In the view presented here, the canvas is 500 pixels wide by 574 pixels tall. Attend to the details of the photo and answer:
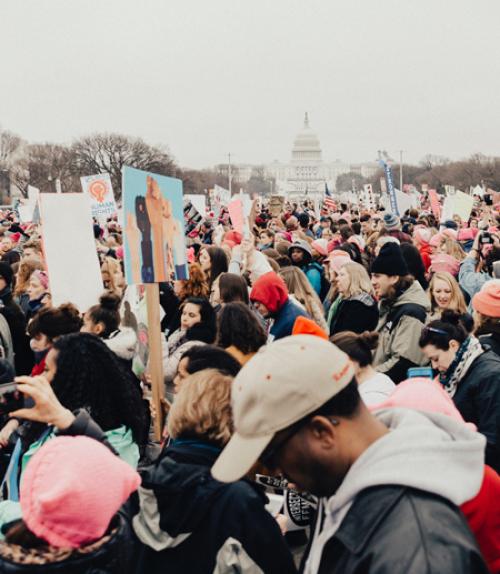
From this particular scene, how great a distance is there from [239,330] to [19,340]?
2.68m

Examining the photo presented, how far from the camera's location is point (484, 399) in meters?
3.69

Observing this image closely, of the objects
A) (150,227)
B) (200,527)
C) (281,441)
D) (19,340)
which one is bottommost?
(19,340)

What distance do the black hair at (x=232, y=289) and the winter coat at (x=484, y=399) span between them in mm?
2238

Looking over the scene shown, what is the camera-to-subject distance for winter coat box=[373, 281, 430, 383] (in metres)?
4.96

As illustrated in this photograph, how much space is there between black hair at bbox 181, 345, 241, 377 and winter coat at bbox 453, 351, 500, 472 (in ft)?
4.07

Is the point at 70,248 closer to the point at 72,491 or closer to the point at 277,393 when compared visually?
the point at 72,491

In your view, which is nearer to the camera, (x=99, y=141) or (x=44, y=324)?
(x=44, y=324)

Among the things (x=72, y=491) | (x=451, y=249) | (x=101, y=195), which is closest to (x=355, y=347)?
(x=72, y=491)

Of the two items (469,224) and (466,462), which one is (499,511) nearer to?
(466,462)

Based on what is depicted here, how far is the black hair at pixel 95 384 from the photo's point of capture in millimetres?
3309

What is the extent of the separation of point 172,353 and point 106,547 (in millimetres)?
3159

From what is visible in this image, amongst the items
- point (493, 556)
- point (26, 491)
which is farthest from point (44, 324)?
point (493, 556)

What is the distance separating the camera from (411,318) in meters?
5.13

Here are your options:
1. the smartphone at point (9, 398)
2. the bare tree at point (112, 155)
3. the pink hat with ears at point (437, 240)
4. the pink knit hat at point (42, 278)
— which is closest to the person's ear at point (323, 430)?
the smartphone at point (9, 398)
